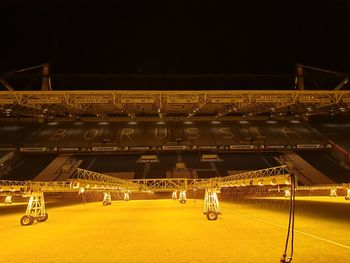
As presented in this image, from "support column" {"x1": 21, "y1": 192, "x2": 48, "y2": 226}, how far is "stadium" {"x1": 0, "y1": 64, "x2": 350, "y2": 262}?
0.25 feet

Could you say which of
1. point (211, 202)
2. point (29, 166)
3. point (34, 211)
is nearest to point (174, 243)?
point (211, 202)

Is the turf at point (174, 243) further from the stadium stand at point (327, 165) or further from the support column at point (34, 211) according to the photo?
the stadium stand at point (327, 165)

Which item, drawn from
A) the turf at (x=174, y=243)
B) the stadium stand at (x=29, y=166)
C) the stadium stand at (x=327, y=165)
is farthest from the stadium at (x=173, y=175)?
the stadium stand at (x=29, y=166)

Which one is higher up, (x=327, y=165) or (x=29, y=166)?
(x=327, y=165)

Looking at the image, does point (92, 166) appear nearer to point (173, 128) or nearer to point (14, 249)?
point (173, 128)

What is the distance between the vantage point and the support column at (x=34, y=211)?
20.8 metres

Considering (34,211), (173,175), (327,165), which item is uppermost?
(327,165)

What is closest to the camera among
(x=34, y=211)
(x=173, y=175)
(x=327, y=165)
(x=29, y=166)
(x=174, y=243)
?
(x=174, y=243)

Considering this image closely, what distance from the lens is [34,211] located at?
907 inches

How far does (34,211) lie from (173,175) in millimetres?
32863

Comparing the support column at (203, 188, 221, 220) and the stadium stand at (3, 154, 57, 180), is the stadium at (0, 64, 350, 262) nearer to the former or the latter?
the support column at (203, 188, 221, 220)

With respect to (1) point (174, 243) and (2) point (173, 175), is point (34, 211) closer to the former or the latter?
(1) point (174, 243)

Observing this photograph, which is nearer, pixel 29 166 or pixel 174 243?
pixel 174 243
